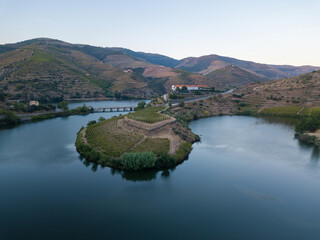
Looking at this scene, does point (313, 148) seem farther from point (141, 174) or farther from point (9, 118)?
point (9, 118)

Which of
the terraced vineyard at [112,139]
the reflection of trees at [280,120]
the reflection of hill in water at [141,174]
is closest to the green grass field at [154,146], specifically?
the terraced vineyard at [112,139]

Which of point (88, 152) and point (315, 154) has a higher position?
point (315, 154)

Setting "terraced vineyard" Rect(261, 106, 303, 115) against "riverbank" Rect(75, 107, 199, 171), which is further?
"terraced vineyard" Rect(261, 106, 303, 115)

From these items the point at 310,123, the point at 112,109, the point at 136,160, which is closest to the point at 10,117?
the point at 112,109

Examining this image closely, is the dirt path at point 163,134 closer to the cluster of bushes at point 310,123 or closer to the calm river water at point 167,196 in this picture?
the calm river water at point 167,196

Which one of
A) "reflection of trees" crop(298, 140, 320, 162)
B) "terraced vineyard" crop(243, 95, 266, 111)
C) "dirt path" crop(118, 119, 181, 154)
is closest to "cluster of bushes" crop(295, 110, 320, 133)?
"reflection of trees" crop(298, 140, 320, 162)

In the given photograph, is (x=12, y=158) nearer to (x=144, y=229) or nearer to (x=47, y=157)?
(x=47, y=157)

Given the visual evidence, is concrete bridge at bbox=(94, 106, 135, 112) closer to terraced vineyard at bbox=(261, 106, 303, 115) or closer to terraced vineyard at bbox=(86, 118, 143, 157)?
terraced vineyard at bbox=(86, 118, 143, 157)
